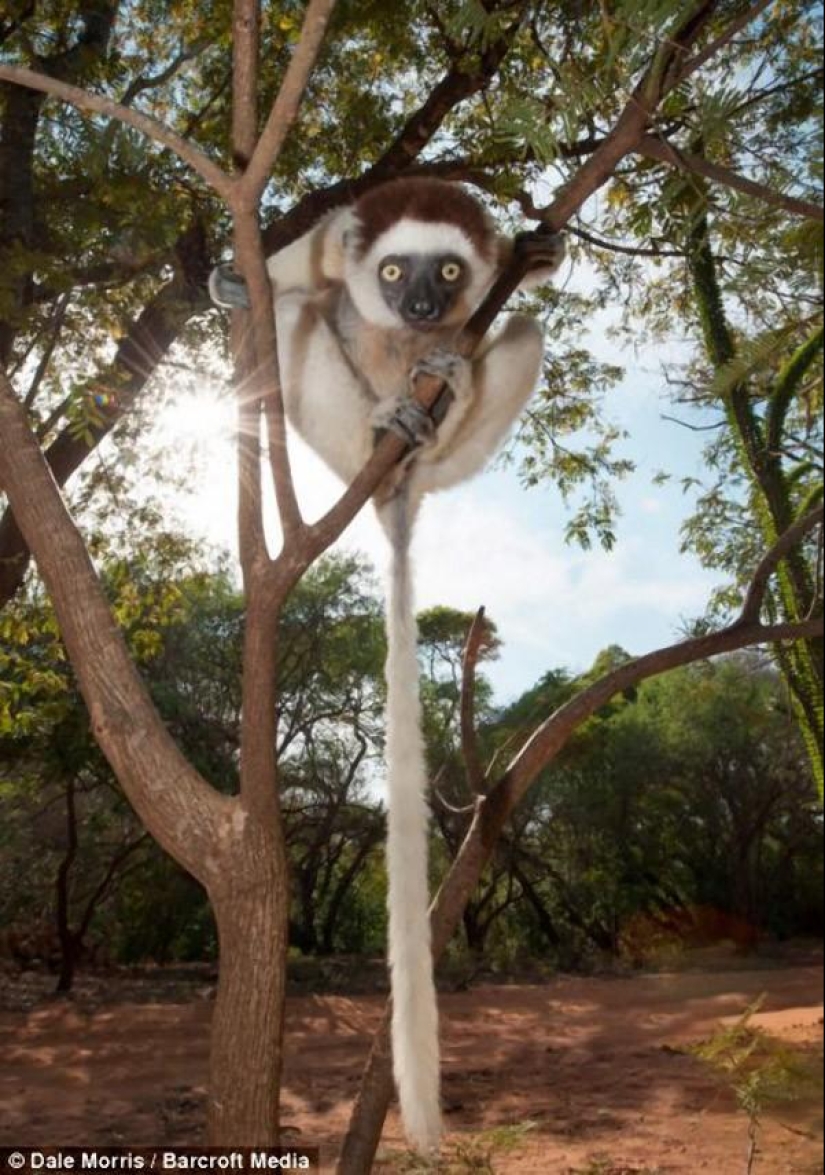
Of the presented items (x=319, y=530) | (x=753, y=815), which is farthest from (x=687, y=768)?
(x=319, y=530)

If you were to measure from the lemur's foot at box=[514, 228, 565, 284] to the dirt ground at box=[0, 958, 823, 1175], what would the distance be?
233cm

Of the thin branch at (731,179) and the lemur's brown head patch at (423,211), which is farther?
the lemur's brown head patch at (423,211)

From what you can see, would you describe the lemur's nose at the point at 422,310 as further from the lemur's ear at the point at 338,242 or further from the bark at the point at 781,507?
the bark at the point at 781,507

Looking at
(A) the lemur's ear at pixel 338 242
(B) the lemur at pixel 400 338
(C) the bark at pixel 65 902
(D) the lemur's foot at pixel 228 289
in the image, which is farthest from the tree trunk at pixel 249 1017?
(C) the bark at pixel 65 902

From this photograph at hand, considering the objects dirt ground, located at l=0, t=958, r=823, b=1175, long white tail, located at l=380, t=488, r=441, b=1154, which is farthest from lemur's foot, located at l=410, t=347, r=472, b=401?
dirt ground, located at l=0, t=958, r=823, b=1175

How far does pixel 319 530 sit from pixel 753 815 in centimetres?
1219

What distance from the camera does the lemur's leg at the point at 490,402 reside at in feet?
11.0

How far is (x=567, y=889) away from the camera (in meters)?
13.6

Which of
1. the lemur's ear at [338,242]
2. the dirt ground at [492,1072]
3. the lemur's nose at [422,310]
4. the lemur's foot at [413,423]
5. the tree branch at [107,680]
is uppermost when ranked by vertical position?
the lemur's ear at [338,242]

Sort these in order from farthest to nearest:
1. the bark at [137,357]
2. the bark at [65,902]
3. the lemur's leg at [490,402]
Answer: the bark at [65,902], the bark at [137,357], the lemur's leg at [490,402]

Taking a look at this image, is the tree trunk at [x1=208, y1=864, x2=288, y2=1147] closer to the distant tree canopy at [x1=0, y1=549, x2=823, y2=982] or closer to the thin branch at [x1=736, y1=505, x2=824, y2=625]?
the thin branch at [x1=736, y1=505, x2=824, y2=625]

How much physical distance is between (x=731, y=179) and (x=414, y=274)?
1054mm

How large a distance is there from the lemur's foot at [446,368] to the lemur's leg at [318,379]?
24 cm

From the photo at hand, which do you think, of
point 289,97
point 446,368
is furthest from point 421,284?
point 289,97
